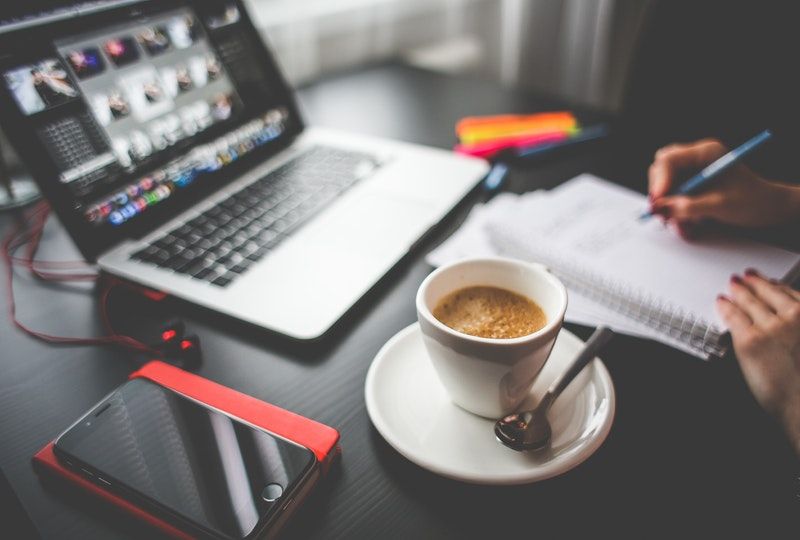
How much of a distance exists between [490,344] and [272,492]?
0.60 ft

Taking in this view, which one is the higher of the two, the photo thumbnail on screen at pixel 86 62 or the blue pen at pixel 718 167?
the photo thumbnail on screen at pixel 86 62

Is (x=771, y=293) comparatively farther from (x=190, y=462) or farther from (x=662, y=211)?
(x=190, y=462)

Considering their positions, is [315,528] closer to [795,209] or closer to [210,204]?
[210,204]

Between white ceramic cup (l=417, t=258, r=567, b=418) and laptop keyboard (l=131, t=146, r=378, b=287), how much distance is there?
0.89 feet

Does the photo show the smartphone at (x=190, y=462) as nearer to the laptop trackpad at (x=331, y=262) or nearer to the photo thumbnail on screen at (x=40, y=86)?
the laptop trackpad at (x=331, y=262)

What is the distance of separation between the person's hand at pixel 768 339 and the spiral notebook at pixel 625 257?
0.02 m

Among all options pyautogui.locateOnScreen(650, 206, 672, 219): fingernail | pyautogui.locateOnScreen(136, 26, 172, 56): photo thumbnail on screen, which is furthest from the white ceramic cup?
pyautogui.locateOnScreen(136, 26, 172, 56): photo thumbnail on screen

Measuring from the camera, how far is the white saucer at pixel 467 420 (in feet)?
1.33

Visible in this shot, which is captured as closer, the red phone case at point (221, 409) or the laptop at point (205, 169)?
the red phone case at point (221, 409)

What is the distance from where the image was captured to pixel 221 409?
18.0 inches

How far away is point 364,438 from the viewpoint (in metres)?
0.46

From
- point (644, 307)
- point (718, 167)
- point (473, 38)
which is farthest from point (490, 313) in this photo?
point (473, 38)

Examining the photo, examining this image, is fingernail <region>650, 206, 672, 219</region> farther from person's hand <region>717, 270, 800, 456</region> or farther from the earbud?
the earbud

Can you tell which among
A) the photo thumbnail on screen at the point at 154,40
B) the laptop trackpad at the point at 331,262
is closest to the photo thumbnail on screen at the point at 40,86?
the photo thumbnail on screen at the point at 154,40
